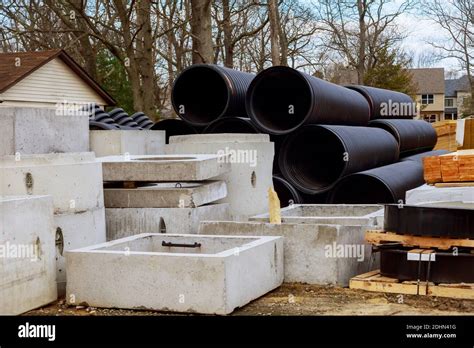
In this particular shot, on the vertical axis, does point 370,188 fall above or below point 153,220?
above

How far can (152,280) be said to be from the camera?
6.28 m

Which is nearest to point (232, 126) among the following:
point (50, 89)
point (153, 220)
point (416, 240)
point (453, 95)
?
point (153, 220)

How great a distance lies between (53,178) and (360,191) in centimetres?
552

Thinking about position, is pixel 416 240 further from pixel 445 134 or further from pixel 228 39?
pixel 228 39

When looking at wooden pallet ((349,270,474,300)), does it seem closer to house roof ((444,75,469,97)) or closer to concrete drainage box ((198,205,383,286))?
concrete drainage box ((198,205,383,286))

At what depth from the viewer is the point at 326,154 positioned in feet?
40.4

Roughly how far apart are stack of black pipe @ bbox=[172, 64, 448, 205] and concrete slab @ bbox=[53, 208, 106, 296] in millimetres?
3682

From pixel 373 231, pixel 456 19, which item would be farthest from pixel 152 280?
pixel 456 19

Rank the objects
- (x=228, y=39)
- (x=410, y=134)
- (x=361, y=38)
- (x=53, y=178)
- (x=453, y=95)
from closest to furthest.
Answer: (x=53, y=178)
(x=410, y=134)
(x=228, y=39)
(x=361, y=38)
(x=453, y=95)

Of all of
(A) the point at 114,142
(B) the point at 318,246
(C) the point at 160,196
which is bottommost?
(B) the point at 318,246

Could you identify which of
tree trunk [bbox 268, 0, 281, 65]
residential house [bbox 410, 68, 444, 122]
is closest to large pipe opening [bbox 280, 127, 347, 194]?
tree trunk [bbox 268, 0, 281, 65]

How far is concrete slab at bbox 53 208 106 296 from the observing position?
23.5ft

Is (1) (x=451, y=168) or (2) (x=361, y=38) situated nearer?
(1) (x=451, y=168)
